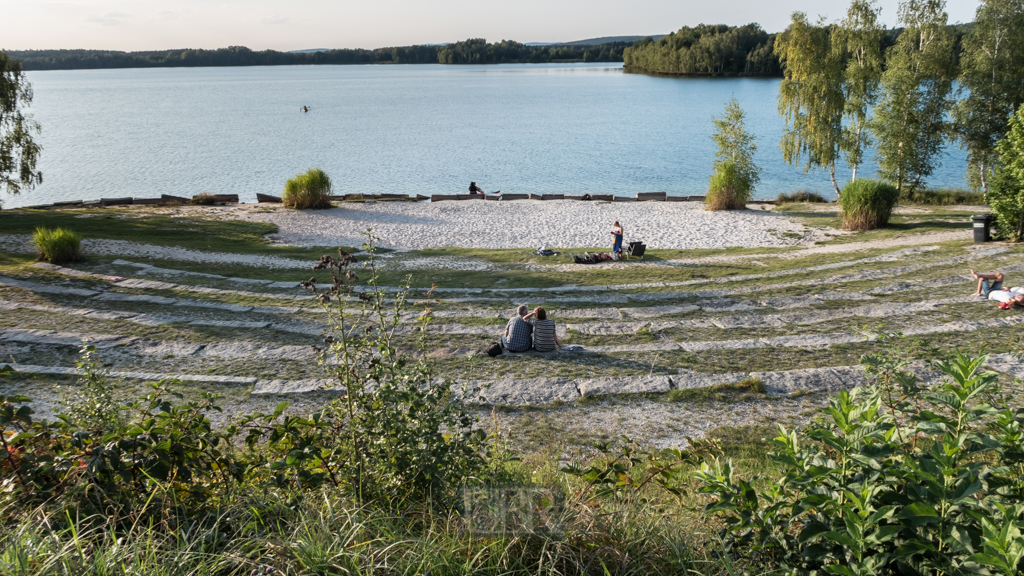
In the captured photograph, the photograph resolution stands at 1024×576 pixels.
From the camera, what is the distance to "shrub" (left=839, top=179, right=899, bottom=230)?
21.3 metres

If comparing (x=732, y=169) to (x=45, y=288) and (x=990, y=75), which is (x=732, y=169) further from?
(x=45, y=288)

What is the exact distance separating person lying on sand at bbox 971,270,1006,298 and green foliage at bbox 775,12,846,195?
18.1 metres

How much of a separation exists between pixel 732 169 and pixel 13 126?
29541 millimetres

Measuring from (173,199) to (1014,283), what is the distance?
103 feet

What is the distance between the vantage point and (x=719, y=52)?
14200 centimetres

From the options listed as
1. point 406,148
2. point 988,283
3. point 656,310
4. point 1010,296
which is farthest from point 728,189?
point 406,148

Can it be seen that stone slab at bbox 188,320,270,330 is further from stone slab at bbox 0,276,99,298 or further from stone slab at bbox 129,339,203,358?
stone slab at bbox 0,276,99,298

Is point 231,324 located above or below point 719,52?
below

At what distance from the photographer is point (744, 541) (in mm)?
3062

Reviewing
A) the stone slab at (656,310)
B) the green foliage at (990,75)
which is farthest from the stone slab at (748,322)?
the green foliage at (990,75)

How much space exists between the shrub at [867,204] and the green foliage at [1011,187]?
3844 mm

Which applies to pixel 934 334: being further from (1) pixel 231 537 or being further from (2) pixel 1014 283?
(1) pixel 231 537

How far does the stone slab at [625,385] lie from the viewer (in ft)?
26.4

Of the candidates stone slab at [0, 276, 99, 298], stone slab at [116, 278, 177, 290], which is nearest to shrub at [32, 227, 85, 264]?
stone slab at [0, 276, 99, 298]
